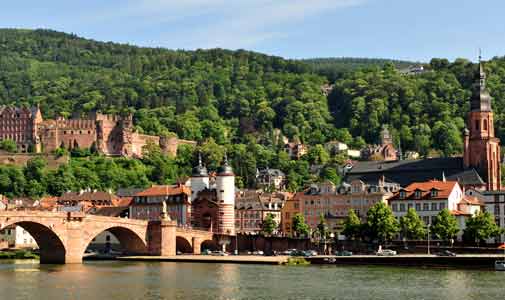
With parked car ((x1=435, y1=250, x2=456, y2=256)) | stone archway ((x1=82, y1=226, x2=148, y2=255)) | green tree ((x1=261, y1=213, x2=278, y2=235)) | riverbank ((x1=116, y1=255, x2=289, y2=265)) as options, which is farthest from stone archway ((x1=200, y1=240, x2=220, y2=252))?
parked car ((x1=435, y1=250, x2=456, y2=256))

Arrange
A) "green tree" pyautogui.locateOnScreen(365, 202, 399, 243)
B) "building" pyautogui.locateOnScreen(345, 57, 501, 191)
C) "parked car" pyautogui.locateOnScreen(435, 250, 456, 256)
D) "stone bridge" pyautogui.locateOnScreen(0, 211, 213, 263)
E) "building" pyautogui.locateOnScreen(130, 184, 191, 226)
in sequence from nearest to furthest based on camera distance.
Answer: "stone bridge" pyautogui.locateOnScreen(0, 211, 213, 263) < "parked car" pyautogui.locateOnScreen(435, 250, 456, 256) < "green tree" pyautogui.locateOnScreen(365, 202, 399, 243) < "building" pyautogui.locateOnScreen(130, 184, 191, 226) < "building" pyautogui.locateOnScreen(345, 57, 501, 191)

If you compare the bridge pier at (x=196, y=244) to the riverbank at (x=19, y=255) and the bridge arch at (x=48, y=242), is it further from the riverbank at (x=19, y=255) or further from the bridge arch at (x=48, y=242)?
the bridge arch at (x=48, y=242)

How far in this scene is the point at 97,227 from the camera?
3826 inches

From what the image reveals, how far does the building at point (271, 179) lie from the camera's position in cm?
18612

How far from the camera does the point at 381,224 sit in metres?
104

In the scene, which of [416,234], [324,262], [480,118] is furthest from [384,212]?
[480,118]

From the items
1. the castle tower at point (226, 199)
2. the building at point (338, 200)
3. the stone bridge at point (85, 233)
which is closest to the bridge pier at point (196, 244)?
the stone bridge at point (85, 233)

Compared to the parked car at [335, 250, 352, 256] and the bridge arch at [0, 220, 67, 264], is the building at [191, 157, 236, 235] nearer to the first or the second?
the parked car at [335, 250, 352, 256]

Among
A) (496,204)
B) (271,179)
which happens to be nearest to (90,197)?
(271,179)

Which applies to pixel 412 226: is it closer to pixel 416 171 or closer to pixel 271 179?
pixel 416 171

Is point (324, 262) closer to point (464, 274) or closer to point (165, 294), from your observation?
point (464, 274)

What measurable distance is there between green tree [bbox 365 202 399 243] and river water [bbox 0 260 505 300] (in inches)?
579

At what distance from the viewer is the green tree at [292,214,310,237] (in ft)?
395

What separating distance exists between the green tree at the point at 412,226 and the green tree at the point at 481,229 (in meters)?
4.38
